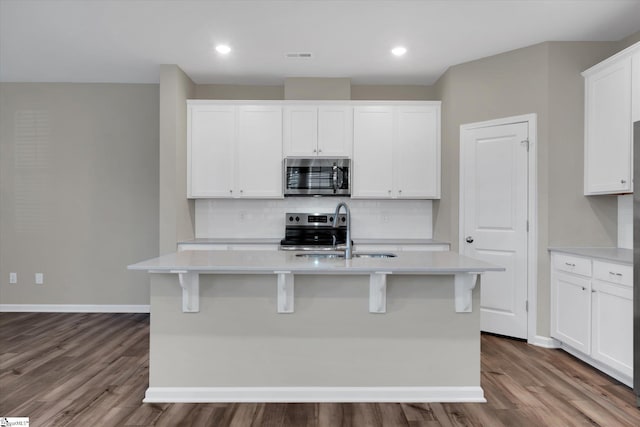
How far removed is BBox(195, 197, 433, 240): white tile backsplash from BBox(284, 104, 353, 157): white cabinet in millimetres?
621

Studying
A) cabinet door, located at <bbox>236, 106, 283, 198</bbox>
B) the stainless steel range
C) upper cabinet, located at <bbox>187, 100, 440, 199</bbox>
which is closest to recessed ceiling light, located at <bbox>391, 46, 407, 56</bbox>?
upper cabinet, located at <bbox>187, 100, 440, 199</bbox>

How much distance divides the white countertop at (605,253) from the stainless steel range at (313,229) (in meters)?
2.12

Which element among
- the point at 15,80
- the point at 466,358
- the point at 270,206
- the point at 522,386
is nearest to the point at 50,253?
the point at 15,80

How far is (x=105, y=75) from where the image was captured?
172 inches

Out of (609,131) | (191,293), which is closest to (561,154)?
(609,131)

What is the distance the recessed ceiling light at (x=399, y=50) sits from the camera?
3.64 meters

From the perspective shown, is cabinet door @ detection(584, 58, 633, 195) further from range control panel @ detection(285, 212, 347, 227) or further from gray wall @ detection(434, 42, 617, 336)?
range control panel @ detection(285, 212, 347, 227)

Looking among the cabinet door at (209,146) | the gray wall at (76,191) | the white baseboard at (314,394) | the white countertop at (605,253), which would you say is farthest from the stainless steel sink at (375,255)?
the gray wall at (76,191)

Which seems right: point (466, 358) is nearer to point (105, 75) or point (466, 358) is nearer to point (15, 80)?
point (105, 75)

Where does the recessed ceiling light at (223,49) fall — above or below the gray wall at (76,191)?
above

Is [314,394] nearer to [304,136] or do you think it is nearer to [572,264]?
[572,264]

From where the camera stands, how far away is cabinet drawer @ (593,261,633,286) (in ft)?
8.50

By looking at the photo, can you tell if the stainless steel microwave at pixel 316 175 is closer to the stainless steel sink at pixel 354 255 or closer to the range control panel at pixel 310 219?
the range control panel at pixel 310 219

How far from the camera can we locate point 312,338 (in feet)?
8.07
